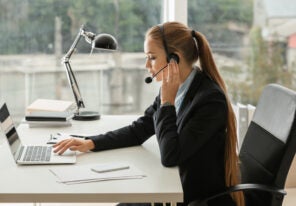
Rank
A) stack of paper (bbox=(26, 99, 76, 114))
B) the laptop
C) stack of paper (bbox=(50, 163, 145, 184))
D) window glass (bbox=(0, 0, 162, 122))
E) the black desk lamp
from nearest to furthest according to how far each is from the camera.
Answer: stack of paper (bbox=(50, 163, 145, 184)) → the laptop → the black desk lamp → stack of paper (bbox=(26, 99, 76, 114)) → window glass (bbox=(0, 0, 162, 122))

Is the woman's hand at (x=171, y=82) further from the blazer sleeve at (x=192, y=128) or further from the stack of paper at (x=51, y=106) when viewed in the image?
the stack of paper at (x=51, y=106)

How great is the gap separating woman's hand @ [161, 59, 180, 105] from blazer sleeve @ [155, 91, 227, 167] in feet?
0.22

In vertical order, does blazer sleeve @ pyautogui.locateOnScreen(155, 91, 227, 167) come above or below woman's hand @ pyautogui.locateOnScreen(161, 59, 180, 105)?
below

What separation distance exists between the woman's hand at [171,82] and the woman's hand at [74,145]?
38cm

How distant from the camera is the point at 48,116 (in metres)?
2.57

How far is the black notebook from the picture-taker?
254 cm

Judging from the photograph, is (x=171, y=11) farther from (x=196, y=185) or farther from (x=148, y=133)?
(x=196, y=185)

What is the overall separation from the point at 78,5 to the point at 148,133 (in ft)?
4.78

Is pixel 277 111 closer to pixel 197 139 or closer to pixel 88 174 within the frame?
pixel 197 139

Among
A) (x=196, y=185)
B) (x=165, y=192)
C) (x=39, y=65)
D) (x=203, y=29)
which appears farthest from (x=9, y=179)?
(x=203, y=29)

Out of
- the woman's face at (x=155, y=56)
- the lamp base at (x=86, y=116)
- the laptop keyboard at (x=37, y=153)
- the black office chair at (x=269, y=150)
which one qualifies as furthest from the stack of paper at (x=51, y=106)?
the black office chair at (x=269, y=150)

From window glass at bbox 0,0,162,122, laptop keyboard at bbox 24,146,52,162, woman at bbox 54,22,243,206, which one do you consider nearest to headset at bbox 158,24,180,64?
woman at bbox 54,22,243,206

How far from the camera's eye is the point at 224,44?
354 centimetres

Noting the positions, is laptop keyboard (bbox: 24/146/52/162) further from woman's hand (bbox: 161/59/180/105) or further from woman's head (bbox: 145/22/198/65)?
woman's head (bbox: 145/22/198/65)
